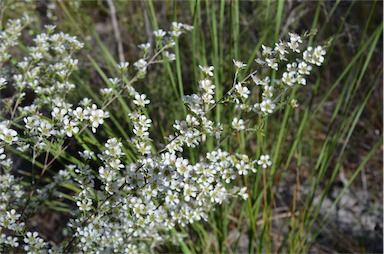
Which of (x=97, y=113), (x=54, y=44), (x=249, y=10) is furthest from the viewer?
(x=249, y=10)

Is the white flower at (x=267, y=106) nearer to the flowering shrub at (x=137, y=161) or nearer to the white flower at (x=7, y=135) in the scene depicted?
the flowering shrub at (x=137, y=161)

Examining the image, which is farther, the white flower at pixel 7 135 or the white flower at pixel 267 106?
the white flower at pixel 267 106

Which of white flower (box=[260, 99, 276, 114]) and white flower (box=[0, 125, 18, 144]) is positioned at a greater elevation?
white flower (box=[0, 125, 18, 144])

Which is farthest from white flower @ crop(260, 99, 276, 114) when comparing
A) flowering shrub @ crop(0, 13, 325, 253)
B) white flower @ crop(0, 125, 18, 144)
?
white flower @ crop(0, 125, 18, 144)

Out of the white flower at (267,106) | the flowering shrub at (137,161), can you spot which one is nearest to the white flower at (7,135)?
the flowering shrub at (137,161)

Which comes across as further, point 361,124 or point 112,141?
point 361,124

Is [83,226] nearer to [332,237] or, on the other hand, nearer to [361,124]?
[332,237]

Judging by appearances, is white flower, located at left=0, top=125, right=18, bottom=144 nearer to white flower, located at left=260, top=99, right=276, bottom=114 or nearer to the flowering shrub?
the flowering shrub

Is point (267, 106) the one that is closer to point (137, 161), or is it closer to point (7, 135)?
point (137, 161)

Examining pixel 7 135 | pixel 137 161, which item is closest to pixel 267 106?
pixel 137 161

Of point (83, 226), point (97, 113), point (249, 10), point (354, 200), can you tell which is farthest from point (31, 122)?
point (249, 10)

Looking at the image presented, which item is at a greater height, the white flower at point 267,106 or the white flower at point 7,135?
the white flower at point 7,135
